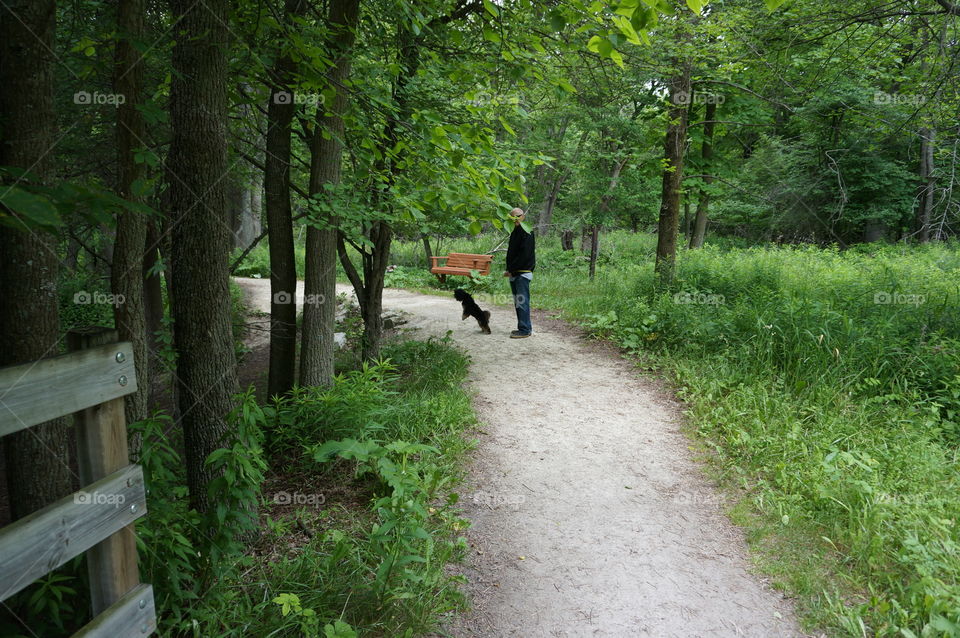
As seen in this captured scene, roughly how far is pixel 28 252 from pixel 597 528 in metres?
4.43

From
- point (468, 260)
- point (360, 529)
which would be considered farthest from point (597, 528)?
point (468, 260)

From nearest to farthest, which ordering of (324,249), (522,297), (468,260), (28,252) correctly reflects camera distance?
(28,252)
(324,249)
(522,297)
(468,260)

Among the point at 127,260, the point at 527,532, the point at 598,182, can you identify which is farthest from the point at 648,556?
the point at 598,182

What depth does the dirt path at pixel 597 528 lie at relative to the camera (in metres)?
3.09

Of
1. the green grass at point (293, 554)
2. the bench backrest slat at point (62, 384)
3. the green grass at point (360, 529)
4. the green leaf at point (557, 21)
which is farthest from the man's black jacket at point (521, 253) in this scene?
the bench backrest slat at point (62, 384)

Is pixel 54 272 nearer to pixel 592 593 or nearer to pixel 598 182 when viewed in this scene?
pixel 592 593

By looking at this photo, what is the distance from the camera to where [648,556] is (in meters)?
3.61

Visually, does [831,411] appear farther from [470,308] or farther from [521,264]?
[470,308]

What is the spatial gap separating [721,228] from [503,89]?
25.7 meters

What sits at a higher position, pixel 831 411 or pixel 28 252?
pixel 28 252

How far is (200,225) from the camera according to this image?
127 inches

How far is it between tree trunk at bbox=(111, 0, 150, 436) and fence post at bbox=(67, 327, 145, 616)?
273 centimetres

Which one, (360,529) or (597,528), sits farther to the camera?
(597,528)

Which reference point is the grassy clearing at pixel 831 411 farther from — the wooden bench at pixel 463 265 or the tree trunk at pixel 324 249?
the wooden bench at pixel 463 265
